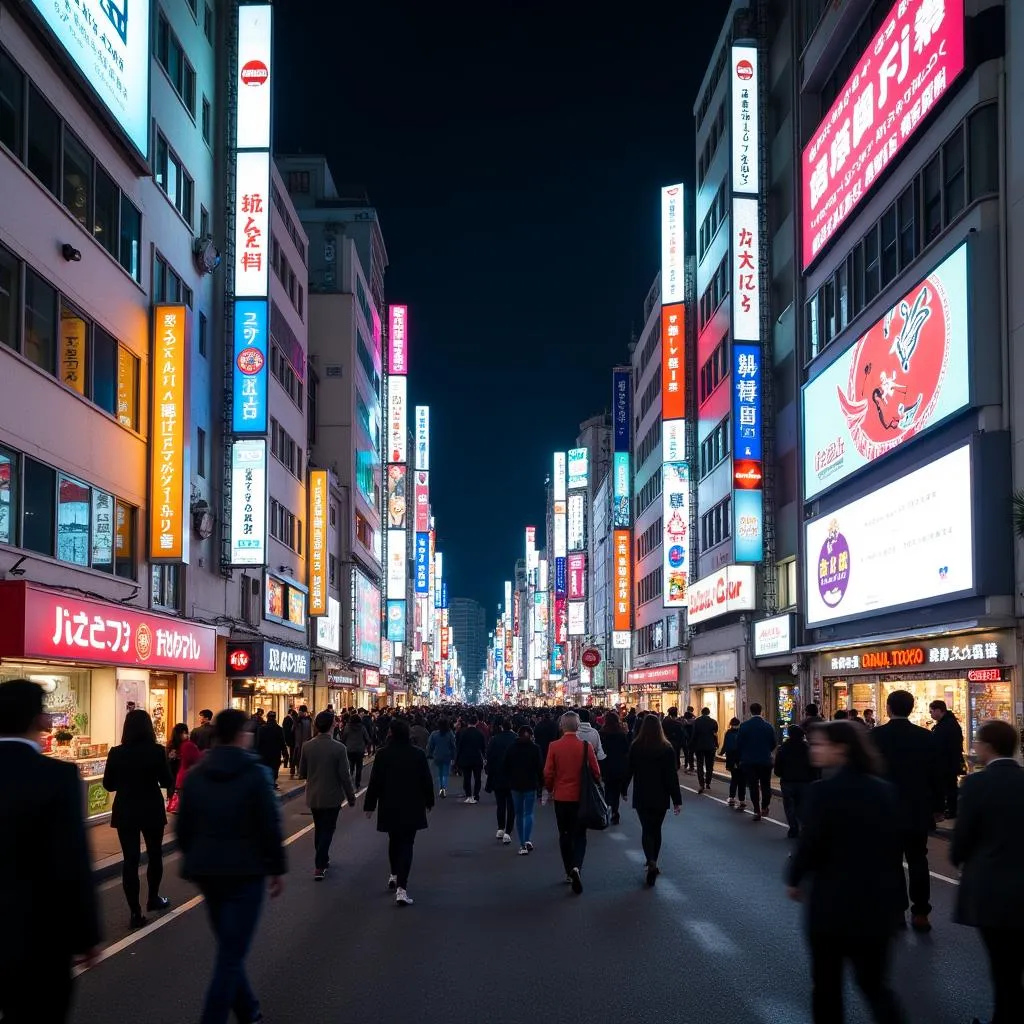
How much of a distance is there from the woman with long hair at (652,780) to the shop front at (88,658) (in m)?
7.05

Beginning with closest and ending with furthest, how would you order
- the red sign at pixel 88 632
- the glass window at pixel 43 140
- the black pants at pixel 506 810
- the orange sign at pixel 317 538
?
the red sign at pixel 88 632 → the black pants at pixel 506 810 → the glass window at pixel 43 140 → the orange sign at pixel 317 538

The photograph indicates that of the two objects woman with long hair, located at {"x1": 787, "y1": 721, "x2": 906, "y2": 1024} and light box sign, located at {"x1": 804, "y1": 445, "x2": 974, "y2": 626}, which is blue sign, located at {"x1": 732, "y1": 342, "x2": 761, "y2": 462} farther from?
woman with long hair, located at {"x1": 787, "y1": 721, "x2": 906, "y2": 1024}

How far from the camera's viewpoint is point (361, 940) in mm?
11008

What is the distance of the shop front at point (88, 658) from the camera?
17.9 metres

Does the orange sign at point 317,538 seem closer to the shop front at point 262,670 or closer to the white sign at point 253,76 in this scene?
the shop front at point 262,670

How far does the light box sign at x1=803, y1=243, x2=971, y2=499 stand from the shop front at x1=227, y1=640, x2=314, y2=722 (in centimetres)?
1516

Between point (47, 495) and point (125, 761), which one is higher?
point (47, 495)

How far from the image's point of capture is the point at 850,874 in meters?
6.30

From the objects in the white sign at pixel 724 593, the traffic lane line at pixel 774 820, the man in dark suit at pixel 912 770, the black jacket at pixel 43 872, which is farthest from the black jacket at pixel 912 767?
the white sign at pixel 724 593

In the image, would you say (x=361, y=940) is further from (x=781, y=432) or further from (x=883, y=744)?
(x=781, y=432)

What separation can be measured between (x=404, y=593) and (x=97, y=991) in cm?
8258

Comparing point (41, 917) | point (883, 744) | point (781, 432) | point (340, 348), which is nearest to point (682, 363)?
point (781, 432)

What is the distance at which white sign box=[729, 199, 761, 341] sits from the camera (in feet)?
139

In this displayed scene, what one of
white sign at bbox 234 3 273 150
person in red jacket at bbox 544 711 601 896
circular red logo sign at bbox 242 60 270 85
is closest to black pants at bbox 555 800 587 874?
person in red jacket at bbox 544 711 601 896
